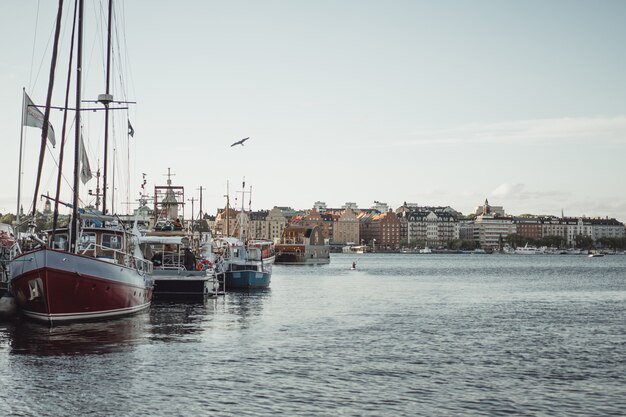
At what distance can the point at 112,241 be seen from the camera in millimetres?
41156

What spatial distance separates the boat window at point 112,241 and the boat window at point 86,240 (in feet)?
1.90

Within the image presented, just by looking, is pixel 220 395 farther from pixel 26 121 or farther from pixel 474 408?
pixel 26 121

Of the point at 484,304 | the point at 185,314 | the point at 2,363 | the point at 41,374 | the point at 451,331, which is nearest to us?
the point at 41,374

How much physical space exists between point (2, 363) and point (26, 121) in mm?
16010

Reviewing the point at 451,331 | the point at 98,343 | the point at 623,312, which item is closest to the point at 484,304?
the point at 623,312

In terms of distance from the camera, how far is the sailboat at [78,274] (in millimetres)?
34156

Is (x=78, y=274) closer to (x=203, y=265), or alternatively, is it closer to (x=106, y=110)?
(x=106, y=110)

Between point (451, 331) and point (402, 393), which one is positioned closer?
point (402, 393)

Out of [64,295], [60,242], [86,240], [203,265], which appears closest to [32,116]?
[86,240]

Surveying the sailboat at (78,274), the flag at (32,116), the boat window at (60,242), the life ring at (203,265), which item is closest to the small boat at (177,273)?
the life ring at (203,265)

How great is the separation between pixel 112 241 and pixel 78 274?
6419mm

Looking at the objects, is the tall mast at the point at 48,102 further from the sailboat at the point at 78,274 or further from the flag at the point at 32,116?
the flag at the point at 32,116

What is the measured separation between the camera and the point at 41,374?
960 inches

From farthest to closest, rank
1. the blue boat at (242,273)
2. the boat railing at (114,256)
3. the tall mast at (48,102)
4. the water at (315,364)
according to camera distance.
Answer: the blue boat at (242,273), the boat railing at (114,256), the tall mast at (48,102), the water at (315,364)
